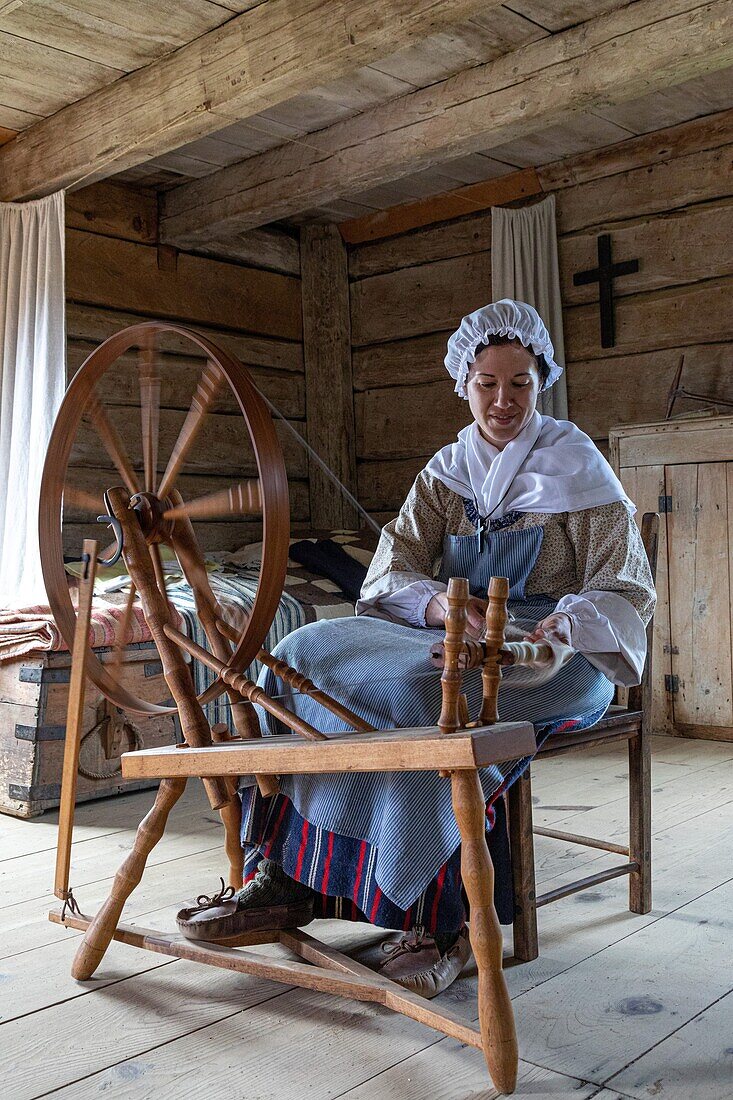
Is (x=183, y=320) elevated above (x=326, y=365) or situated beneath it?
elevated above

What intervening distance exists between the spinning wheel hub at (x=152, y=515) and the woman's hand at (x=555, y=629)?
2.15 ft

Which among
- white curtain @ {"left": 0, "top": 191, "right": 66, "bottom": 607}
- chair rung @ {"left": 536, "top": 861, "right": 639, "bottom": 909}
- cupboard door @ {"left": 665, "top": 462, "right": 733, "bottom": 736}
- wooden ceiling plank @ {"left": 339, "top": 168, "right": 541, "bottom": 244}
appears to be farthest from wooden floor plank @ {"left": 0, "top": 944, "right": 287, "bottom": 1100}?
wooden ceiling plank @ {"left": 339, "top": 168, "right": 541, "bottom": 244}

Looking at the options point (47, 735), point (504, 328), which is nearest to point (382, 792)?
point (504, 328)

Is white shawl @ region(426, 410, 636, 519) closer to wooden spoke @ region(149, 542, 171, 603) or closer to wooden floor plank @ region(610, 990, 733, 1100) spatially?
wooden spoke @ region(149, 542, 171, 603)

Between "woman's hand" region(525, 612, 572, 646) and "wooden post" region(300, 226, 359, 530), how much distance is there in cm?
324

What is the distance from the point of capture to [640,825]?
79.5 inches

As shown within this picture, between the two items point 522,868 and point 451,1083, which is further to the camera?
point 522,868

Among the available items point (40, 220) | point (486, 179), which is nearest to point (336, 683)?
point (40, 220)

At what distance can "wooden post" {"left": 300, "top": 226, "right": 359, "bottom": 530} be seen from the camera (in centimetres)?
501

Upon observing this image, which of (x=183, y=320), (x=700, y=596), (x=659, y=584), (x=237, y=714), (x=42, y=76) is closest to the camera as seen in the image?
(x=237, y=714)

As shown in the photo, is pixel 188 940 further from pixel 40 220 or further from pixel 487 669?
pixel 40 220

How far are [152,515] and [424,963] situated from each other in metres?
0.88

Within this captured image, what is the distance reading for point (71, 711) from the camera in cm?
182

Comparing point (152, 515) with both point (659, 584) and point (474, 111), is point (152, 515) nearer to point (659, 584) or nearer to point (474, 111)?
point (474, 111)
